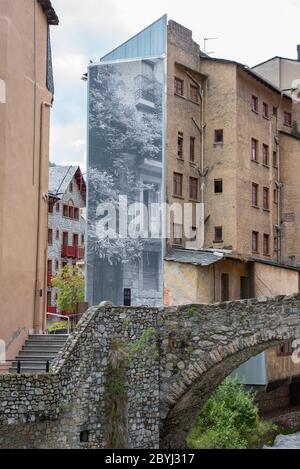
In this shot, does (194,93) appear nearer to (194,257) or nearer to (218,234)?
(218,234)

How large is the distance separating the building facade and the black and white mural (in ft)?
65.1

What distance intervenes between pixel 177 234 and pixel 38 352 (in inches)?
611

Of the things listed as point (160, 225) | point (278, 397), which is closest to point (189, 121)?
point (160, 225)

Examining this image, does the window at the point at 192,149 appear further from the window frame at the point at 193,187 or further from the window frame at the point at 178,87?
the window frame at the point at 178,87

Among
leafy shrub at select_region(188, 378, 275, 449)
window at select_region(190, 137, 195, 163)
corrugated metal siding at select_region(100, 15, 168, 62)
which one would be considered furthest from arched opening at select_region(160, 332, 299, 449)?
corrugated metal siding at select_region(100, 15, 168, 62)

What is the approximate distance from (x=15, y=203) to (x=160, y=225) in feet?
45.7

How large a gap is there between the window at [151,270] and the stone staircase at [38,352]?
40.6 feet

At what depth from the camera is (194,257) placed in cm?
3534

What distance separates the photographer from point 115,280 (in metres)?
36.7

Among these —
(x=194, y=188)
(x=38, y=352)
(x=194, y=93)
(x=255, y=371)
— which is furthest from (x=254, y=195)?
(x=38, y=352)

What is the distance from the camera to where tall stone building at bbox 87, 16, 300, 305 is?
36219 millimetres

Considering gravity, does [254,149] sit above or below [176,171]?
above

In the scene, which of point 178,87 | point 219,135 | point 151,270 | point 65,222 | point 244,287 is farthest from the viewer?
point 65,222

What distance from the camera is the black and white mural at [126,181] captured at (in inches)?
1431
